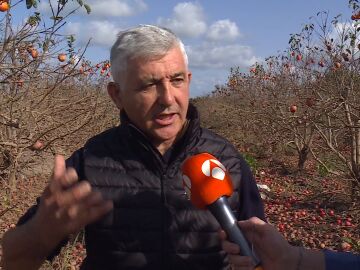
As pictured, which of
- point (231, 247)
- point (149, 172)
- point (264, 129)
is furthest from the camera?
point (264, 129)

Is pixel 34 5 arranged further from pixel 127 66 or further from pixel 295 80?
pixel 295 80

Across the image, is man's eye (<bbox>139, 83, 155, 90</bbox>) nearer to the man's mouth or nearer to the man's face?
the man's face

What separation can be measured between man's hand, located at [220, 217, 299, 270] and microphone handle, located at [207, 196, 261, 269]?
1 centimetres

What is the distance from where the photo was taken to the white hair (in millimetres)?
1831

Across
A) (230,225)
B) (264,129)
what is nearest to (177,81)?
(230,225)

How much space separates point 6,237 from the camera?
1.62 m

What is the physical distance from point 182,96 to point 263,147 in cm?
1009

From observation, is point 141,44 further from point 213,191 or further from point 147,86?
point 213,191

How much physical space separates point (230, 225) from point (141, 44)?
0.76 meters

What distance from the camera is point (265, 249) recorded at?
1421mm

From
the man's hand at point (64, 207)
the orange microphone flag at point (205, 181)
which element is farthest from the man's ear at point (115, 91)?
the man's hand at point (64, 207)

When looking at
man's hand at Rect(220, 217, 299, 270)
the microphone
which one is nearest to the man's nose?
the microphone

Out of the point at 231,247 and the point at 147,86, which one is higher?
the point at 147,86

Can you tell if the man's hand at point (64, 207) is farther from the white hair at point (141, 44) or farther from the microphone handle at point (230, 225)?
the white hair at point (141, 44)
